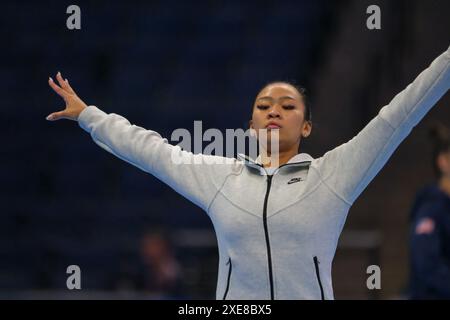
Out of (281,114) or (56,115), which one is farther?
(56,115)

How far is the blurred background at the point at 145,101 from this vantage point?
650cm

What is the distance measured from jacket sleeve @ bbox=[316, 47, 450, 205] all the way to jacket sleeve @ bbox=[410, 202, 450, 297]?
154cm

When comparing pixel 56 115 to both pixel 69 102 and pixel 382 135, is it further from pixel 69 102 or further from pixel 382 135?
pixel 382 135

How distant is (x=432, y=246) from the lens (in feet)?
12.9

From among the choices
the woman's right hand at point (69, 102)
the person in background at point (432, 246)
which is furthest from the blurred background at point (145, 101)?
the woman's right hand at point (69, 102)

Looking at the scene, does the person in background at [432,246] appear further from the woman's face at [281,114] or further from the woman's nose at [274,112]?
the woman's nose at [274,112]

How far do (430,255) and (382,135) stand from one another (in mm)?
A: 1638

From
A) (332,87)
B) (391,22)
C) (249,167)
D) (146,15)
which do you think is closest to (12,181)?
(146,15)

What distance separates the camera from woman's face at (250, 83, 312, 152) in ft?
8.48

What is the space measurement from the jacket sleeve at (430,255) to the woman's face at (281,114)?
148 centimetres

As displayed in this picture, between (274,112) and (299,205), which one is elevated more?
(274,112)

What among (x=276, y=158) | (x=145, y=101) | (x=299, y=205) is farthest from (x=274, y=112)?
(x=145, y=101)

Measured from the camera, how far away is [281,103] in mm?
2621
